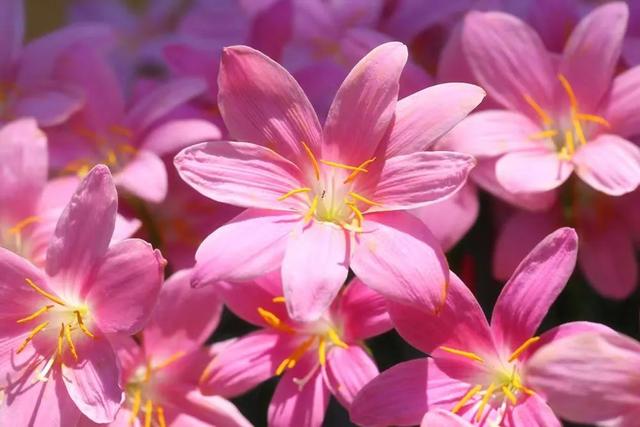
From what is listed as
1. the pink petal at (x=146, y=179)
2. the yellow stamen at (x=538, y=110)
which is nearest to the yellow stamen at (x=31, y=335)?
the pink petal at (x=146, y=179)

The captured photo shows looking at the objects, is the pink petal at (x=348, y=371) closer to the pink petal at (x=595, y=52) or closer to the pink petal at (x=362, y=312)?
the pink petal at (x=362, y=312)

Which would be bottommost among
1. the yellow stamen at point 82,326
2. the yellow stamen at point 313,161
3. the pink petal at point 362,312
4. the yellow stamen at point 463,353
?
the yellow stamen at point 463,353

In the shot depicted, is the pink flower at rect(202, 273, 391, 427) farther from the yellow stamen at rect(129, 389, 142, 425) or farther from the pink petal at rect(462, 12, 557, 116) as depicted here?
the pink petal at rect(462, 12, 557, 116)

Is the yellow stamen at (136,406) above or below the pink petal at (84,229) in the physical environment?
below

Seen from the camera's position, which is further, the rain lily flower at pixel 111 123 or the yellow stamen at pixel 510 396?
the rain lily flower at pixel 111 123

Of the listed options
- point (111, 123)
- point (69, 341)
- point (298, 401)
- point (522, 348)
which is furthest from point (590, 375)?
point (111, 123)

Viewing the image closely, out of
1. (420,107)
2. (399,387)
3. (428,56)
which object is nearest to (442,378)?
(399,387)

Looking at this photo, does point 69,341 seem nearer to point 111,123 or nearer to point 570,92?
point 111,123
